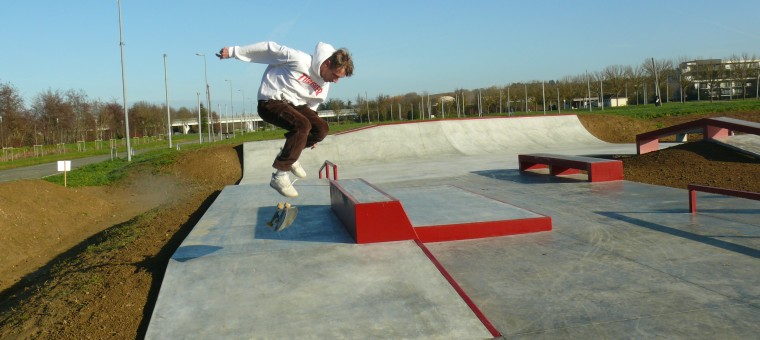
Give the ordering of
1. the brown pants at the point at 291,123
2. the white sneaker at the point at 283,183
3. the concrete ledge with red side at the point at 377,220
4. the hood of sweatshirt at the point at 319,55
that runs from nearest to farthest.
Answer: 1. the hood of sweatshirt at the point at 319,55
2. the brown pants at the point at 291,123
3. the white sneaker at the point at 283,183
4. the concrete ledge with red side at the point at 377,220

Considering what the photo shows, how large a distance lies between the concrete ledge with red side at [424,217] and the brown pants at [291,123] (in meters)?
1.10

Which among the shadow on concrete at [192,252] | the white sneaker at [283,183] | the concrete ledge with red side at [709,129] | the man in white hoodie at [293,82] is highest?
the man in white hoodie at [293,82]

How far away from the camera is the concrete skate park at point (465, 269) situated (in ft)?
13.5

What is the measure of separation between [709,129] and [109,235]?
14.7m

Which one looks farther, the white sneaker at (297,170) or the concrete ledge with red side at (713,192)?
the concrete ledge with red side at (713,192)

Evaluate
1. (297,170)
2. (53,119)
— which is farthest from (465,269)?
(53,119)

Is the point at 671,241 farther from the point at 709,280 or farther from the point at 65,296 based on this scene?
the point at 65,296

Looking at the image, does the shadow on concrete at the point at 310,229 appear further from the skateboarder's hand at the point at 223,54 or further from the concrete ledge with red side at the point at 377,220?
the skateboarder's hand at the point at 223,54

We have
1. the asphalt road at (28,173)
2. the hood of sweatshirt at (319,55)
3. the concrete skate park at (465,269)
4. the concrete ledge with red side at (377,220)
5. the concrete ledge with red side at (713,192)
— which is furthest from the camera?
the asphalt road at (28,173)

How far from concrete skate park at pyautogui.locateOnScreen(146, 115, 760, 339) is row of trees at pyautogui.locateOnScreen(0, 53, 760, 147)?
48089 millimetres

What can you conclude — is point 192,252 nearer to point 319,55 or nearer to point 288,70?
point 288,70

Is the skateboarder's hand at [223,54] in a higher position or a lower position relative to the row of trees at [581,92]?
lower

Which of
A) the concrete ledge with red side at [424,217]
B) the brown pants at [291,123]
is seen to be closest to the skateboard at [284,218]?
the concrete ledge with red side at [424,217]

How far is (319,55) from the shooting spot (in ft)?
17.1
